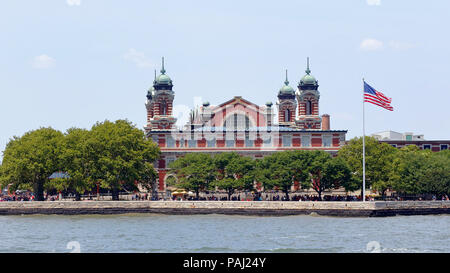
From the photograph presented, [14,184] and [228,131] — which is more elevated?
[228,131]

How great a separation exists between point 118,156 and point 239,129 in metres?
27.8

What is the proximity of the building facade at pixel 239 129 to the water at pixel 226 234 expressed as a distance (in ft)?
119

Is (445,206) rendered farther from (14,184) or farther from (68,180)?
(14,184)

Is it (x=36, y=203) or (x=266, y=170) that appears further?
(x=266, y=170)

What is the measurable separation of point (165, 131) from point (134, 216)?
34.2 meters

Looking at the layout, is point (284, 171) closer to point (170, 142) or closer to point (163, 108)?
point (170, 142)

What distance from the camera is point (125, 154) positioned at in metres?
89.8

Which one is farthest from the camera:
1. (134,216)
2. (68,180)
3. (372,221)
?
(68,180)

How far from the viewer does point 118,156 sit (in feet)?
293

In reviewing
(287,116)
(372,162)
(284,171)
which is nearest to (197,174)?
(284,171)

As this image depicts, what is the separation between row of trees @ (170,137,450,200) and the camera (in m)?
87.3

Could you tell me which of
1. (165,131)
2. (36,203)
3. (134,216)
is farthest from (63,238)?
(165,131)

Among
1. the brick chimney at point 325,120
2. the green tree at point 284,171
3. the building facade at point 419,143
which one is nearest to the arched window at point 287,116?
the brick chimney at point 325,120
